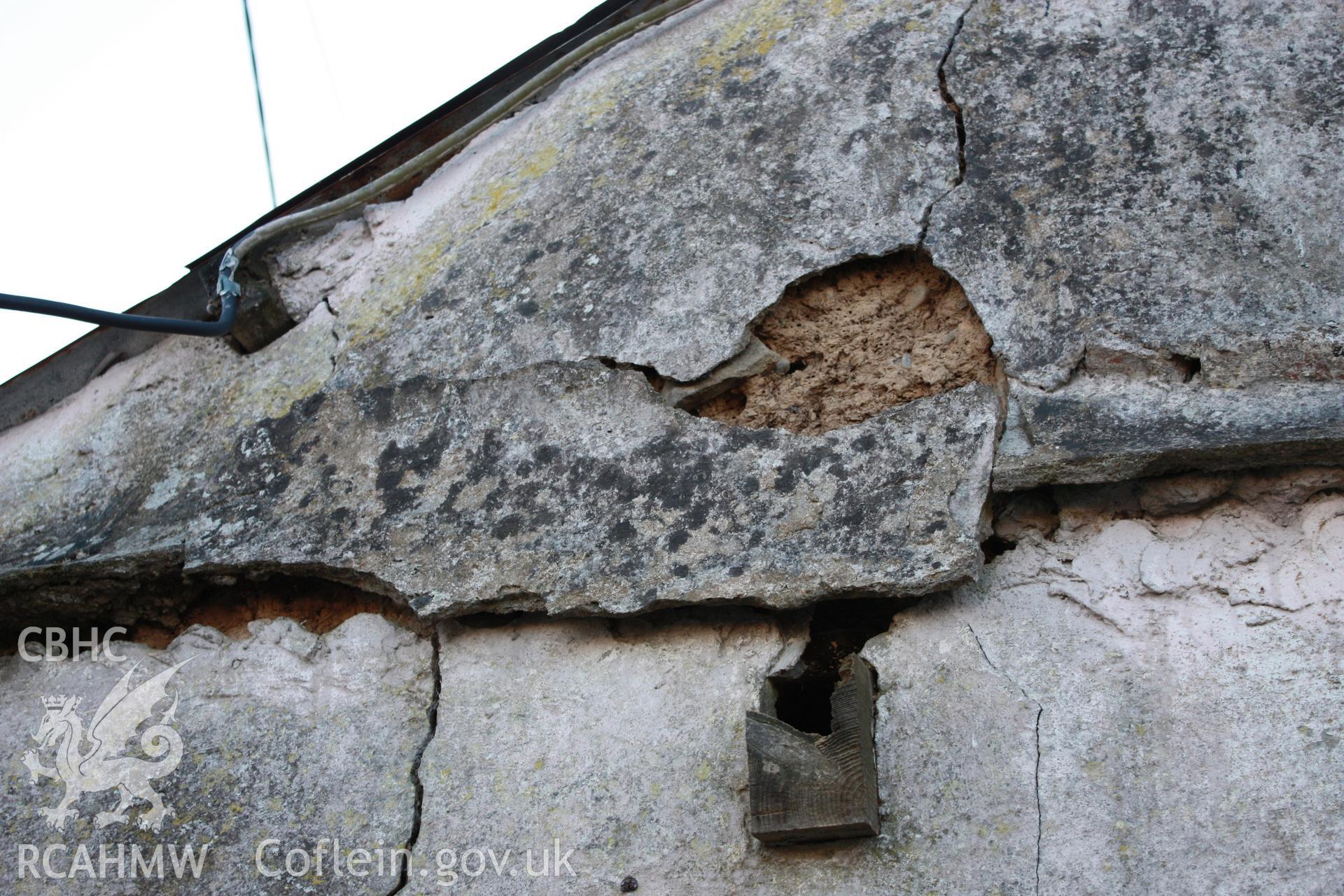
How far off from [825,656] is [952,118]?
4.39 ft

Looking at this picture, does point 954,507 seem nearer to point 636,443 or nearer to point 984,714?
point 984,714

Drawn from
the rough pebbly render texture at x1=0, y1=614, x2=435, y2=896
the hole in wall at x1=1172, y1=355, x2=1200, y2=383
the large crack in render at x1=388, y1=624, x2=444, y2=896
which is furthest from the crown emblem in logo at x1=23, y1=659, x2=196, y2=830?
the hole in wall at x1=1172, y1=355, x2=1200, y2=383

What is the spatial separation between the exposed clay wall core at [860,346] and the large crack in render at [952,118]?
0.09 metres

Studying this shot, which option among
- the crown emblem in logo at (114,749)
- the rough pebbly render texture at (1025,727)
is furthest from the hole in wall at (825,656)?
the crown emblem in logo at (114,749)

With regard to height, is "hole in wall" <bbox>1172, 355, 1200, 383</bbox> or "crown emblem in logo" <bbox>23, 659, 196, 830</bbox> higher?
"hole in wall" <bbox>1172, 355, 1200, 383</bbox>

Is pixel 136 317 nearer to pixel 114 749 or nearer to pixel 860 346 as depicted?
pixel 114 749

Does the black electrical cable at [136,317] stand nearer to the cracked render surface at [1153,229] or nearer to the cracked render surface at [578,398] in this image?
the cracked render surface at [578,398]

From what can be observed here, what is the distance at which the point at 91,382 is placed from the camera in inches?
139

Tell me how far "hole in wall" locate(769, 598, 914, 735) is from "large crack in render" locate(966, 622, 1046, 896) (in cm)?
17

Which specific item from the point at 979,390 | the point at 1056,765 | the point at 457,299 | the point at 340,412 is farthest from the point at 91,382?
the point at 1056,765

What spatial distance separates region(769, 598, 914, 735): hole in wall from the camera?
246 cm

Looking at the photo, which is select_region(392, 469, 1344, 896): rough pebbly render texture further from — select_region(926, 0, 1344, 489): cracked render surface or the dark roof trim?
the dark roof trim

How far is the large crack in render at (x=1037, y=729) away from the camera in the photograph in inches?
83.5

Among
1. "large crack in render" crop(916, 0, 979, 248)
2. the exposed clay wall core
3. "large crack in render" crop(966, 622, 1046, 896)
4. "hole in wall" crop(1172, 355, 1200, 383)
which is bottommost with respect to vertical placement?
"large crack in render" crop(966, 622, 1046, 896)
